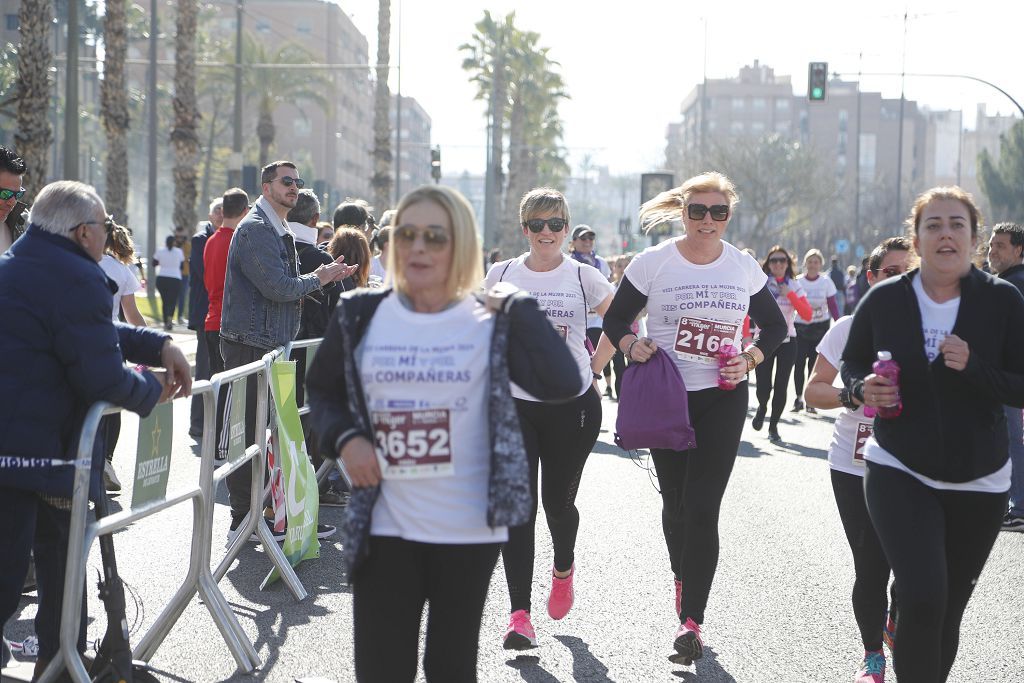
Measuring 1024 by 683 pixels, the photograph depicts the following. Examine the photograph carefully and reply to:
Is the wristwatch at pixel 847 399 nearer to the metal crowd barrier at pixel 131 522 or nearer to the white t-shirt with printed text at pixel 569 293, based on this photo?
the white t-shirt with printed text at pixel 569 293

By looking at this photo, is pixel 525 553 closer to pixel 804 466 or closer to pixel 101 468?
pixel 101 468

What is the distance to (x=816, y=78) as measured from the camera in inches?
1203

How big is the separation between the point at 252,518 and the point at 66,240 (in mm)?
2472

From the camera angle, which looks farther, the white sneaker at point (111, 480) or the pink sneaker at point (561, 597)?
the white sneaker at point (111, 480)

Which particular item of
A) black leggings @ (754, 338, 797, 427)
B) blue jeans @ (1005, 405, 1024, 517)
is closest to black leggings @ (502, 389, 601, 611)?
blue jeans @ (1005, 405, 1024, 517)

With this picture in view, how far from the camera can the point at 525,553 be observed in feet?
19.7

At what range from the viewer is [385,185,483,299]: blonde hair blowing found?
3648mm

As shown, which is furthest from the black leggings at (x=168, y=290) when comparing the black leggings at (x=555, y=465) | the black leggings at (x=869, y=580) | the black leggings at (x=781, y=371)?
the black leggings at (x=869, y=580)

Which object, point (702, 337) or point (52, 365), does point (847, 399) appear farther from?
point (52, 365)

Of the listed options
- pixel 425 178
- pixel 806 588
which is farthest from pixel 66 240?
pixel 425 178

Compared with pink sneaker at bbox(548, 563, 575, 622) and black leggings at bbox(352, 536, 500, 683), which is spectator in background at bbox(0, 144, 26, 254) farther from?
black leggings at bbox(352, 536, 500, 683)

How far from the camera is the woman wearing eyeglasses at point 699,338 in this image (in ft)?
19.3

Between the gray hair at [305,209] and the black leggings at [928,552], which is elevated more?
the gray hair at [305,209]

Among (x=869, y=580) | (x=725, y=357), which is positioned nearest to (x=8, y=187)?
(x=725, y=357)
